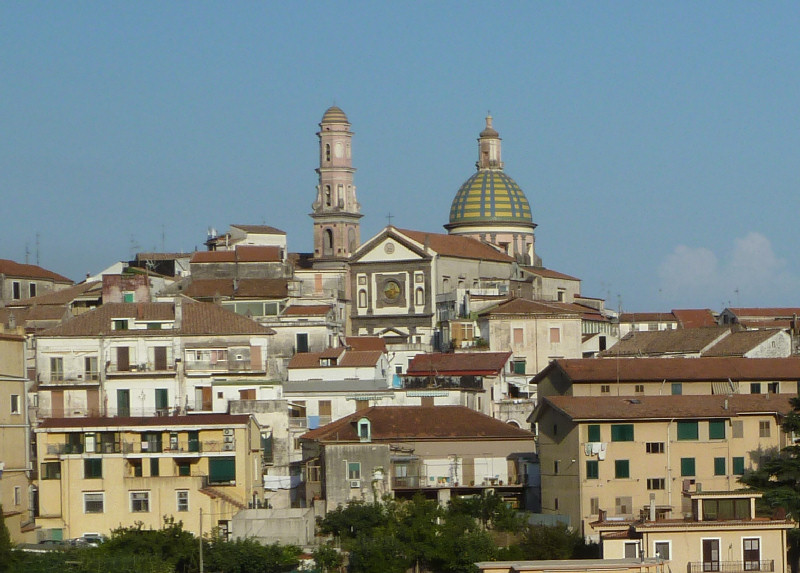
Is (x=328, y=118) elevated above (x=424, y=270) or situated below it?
above

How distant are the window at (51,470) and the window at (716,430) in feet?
68.6

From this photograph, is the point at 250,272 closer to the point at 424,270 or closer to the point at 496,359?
the point at 424,270

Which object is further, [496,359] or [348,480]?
[496,359]

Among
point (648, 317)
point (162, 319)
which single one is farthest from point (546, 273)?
point (162, 319)

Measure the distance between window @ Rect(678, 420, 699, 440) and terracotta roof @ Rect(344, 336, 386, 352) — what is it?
25807mm

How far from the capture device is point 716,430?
63.8 m

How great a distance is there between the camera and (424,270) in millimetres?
106000

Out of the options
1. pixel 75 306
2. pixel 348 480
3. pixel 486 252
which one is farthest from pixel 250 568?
pixel 486 252

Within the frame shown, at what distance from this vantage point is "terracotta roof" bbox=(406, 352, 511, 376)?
82188 mm

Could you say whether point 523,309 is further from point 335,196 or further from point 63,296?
point 335,196

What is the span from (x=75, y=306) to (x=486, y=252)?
29.2 m

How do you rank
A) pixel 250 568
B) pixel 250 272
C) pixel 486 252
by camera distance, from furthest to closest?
pixel 486 252, pixel 250 272, pixel 250 568

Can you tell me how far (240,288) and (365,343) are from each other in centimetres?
853

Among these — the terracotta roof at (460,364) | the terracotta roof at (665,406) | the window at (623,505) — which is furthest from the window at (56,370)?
the window at (623,505)
